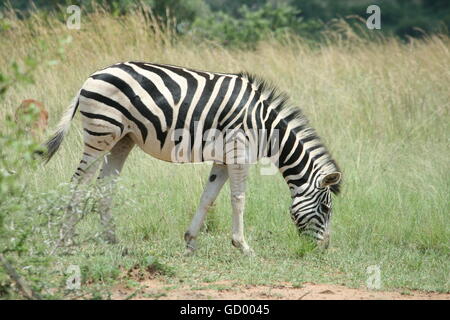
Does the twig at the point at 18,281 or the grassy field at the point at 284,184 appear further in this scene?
the grassy field at the point at 284,184

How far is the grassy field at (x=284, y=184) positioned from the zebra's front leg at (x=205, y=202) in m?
0.14

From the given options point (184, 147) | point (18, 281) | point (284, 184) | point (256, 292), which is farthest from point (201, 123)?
point (18, 281)

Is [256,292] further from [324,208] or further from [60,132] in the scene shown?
[60,132]

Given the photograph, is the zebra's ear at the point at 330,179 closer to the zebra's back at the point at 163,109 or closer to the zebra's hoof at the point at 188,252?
the zebra's back at the point at 163,109

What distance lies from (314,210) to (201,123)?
1312 mm

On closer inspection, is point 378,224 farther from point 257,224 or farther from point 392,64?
point 392,64

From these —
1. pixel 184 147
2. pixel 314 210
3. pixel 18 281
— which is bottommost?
pixel 18 281

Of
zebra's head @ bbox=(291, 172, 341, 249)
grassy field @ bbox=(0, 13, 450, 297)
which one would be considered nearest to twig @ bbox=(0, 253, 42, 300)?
grassy field @ bbox=(0, 13, 450, 297)

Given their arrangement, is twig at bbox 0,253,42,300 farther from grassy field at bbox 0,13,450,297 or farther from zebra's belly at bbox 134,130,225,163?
zebra's belly at bbox 134,130,225,163

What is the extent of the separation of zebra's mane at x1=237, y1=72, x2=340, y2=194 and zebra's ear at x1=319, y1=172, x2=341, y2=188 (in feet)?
0.82

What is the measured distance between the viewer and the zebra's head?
254 inches

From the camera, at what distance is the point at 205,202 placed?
256 inches

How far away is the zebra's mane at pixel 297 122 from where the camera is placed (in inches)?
259

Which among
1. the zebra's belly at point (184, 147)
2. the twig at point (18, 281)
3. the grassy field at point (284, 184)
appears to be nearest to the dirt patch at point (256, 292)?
the grassy field at point (284, 184)
